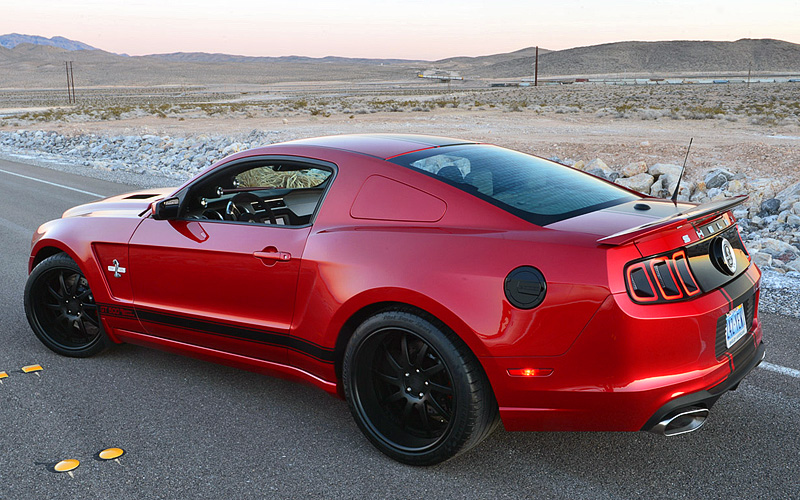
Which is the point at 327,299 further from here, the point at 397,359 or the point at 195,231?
the point at 195,231

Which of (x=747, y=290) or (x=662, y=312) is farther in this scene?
(x=747, y=290)

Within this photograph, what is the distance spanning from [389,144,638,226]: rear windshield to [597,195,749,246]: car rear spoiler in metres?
0.36

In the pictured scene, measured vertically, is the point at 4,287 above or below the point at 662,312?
below

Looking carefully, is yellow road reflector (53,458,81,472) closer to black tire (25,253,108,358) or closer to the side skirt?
the side skirt

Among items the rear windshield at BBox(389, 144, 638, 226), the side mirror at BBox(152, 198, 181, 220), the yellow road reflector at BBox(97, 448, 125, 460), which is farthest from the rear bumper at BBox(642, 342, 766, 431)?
the side mirror at BBox(152, 198, 181, 220)

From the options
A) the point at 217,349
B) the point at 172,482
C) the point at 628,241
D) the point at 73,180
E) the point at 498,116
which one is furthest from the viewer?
the point at 498,116

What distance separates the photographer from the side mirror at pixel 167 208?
407cm

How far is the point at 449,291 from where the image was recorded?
3014mm

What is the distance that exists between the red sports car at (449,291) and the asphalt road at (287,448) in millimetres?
266

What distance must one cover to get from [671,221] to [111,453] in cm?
283

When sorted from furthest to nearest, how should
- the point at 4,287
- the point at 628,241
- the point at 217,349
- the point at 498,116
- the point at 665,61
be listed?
1. the point at 665,61
2. the point at 498,116
3. the point at 4,287
4. the point at 217,349
5. the point at 628,241

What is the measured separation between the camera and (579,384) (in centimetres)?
286

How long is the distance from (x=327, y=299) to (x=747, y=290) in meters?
1.96

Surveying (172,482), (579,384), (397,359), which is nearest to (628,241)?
(579,384)
